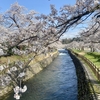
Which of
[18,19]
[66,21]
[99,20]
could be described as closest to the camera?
[66,21]

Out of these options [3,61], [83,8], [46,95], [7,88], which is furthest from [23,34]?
[3,61]

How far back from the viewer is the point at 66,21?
596 cm

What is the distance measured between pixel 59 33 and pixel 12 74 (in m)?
14.0

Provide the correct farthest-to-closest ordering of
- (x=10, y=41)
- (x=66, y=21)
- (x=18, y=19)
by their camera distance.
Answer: (x=18, y=19), (x=10, y=41), (x=66, y=21)

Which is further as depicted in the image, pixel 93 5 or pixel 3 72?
pixel 3 72

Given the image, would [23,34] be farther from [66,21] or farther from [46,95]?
[46,95]

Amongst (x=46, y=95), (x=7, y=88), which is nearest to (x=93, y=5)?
(x=46, y=95)

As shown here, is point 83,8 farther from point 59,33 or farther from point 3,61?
point 3,61

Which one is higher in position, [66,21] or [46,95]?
[66,21]

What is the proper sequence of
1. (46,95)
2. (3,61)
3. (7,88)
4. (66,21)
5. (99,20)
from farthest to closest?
(3,61) → (7,88) → (46,95) → (99,20) → (66,21)

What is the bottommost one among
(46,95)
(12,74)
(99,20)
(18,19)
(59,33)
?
(46,95)

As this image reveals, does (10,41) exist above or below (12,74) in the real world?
above

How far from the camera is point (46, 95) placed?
15914 mm

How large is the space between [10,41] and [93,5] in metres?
2.97
